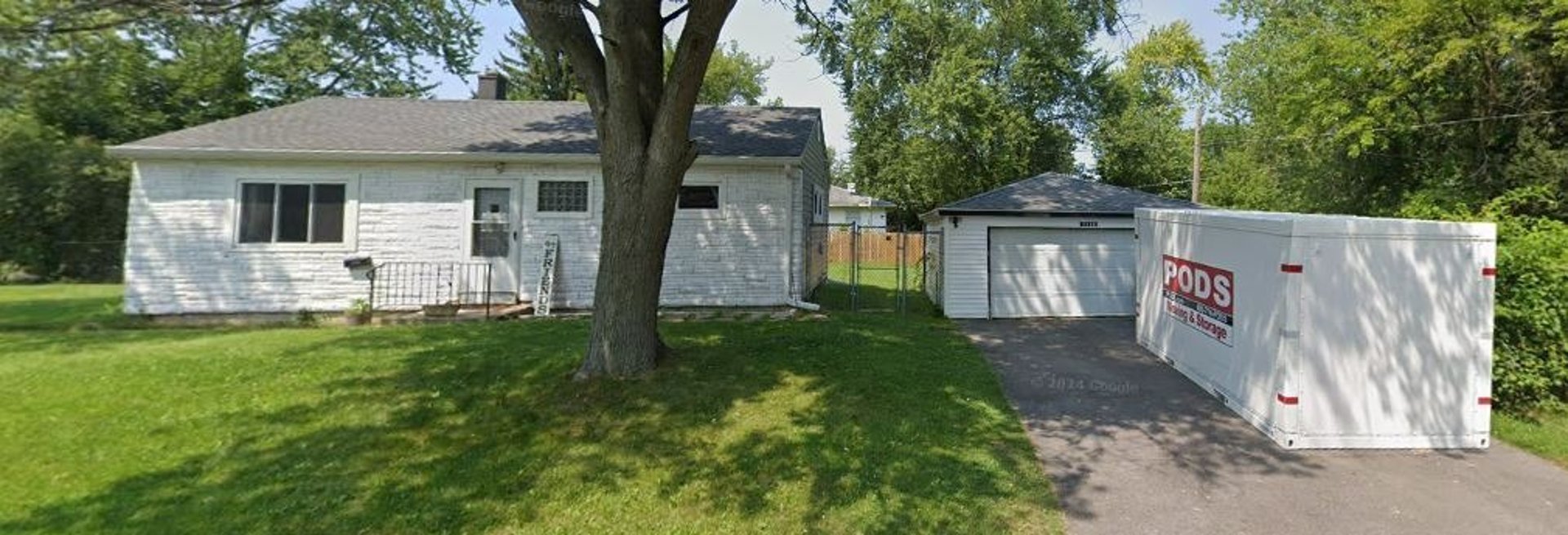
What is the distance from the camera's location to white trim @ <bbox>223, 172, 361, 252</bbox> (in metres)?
10.6

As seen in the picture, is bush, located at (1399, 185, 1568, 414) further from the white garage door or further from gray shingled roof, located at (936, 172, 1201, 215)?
the white garage door

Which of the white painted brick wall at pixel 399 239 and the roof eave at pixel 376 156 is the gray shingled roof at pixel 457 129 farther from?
the white painted brick wall at pixel 399 239

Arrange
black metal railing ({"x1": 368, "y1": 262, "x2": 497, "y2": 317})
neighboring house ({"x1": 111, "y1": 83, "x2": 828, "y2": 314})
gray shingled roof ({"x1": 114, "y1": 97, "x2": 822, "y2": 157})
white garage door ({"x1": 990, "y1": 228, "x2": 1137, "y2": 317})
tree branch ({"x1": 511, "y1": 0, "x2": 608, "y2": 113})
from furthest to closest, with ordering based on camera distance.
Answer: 1. white garage door ({"x1": 990, "y1": 228, "x2": 1137, "y2": 317})
2. black metal railing ({"x1": 368, "y1": 262, "x2": 497, "y2": 317})
3. gray shingled roof ({"x1": 114, "y1": 97, "x2": 822, "y2": 157})
4. neighboring house ({"x1": 111, "y1": 83, "x2": 828, "y2": 314})
5. tree branch ({"x1": 511, "y1": 0, "x2": 608, "y2": 113})

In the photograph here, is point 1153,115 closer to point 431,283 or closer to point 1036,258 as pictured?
point 1036,258

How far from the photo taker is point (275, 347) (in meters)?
7.85

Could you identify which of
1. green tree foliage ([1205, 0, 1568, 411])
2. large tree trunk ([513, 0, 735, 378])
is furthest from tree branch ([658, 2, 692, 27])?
green tree foliage ([1205, 0, 1568, 411])

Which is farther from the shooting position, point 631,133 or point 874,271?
point 874,271

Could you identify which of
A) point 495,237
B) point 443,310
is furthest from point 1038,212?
point 443,310

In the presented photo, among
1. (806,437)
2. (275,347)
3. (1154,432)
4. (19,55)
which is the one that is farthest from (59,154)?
(1154,432)

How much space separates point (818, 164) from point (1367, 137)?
11132 mm

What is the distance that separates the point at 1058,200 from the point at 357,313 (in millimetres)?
11542

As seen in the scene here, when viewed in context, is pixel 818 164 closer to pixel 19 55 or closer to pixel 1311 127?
pixel 1311 127

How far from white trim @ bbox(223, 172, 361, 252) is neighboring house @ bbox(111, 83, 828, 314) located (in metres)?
0.02

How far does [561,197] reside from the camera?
36.1 feet
